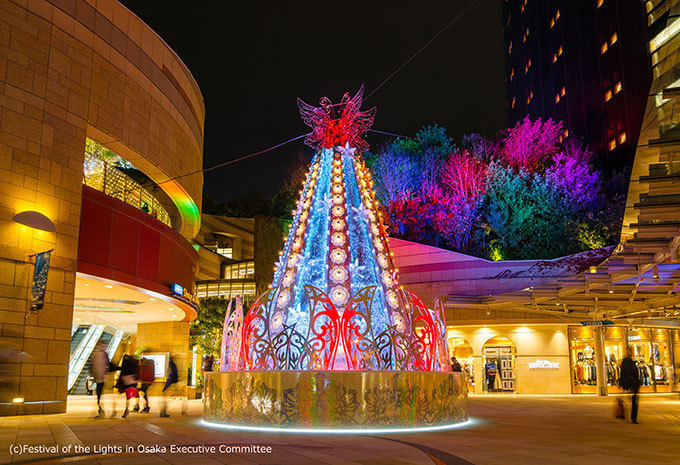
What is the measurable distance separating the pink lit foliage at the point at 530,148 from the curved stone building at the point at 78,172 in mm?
25237

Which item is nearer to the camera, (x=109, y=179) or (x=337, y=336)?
(x=337, y=336)

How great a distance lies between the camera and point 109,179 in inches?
738

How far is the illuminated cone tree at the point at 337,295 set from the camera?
11172 millimetres

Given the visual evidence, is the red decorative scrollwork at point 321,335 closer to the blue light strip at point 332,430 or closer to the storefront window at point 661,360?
the blue light strip at point 332,430

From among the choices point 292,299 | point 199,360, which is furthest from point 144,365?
point 199,360

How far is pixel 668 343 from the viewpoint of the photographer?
93.4 feet

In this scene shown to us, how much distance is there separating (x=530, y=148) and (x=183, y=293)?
92.1 ft

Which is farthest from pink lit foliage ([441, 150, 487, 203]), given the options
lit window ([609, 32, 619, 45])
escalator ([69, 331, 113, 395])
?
escalator ([69, 331, 113, 395])

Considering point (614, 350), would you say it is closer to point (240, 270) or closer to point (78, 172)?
point (78, 172)

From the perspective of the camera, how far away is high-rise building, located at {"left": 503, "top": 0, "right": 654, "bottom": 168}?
41844 mm

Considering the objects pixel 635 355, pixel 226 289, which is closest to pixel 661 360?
pixel 635 355

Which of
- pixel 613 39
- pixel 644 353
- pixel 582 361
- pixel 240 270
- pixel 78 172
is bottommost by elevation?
pixel 582 361

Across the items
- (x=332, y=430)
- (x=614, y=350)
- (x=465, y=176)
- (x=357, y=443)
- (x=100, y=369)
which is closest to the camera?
(x=357, y=443)

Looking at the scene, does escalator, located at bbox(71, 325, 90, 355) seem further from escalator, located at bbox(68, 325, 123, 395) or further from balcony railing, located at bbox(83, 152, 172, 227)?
balcony railing, located at bbox(83, 152, 172, 227)
